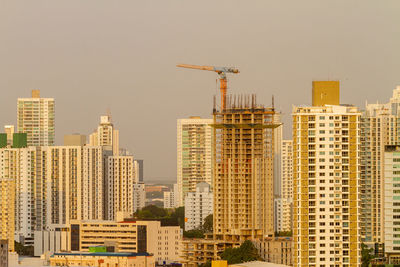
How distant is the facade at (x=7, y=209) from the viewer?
256 ft

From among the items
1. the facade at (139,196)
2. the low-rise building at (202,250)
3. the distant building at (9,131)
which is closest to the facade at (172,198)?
the facade at (139,196)

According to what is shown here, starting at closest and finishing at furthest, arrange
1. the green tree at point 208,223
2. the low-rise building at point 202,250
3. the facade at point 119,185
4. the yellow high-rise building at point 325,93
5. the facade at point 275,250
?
1. the yellow high-rise building at point 325,93
2. the facade at point 275,250
3. the low-rise building at point 202,250
4. the green tree at point 208,223
5. the facade at point 119,185

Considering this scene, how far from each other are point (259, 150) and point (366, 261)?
10.8 m

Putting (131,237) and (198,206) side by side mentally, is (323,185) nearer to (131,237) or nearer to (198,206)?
(131,237)

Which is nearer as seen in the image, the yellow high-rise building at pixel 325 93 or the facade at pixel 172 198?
the yellow high-rise building at pixel 325 93

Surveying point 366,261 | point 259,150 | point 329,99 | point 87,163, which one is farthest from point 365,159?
point 87,163

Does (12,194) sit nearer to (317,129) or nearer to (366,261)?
(366,261)


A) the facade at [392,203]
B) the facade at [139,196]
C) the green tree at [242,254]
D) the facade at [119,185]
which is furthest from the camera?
the facade at [139,196]

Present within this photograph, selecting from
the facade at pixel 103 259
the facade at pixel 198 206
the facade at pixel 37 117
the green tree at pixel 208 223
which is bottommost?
the facade at pixel 103 259

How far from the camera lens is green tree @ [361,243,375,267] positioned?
185 feet

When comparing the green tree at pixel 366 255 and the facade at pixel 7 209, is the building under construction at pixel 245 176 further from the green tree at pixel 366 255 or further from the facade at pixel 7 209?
the facade at pixel 7 209

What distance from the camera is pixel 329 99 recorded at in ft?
167

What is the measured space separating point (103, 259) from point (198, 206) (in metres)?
19.9

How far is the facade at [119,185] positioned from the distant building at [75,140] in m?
2.17
